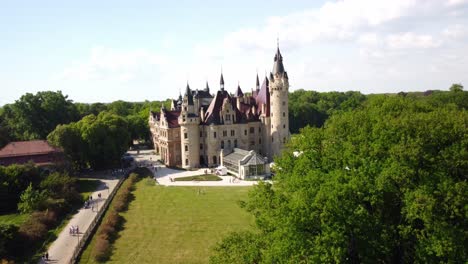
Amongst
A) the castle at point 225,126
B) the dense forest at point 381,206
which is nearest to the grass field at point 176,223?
the dense forest at point 381,206

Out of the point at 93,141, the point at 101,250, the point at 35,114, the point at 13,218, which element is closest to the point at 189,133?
the point at 93,141

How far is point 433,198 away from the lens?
54.5ft

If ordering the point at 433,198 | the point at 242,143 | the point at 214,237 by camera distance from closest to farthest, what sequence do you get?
1. the point at 433,198
2. the point at 214,237
3. the point at 242,143

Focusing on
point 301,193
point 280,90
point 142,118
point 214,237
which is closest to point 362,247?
point 301,193

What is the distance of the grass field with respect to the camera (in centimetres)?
2928

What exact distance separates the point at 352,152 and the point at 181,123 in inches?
1838

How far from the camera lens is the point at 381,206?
18781 millimetres

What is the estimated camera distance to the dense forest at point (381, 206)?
656 inches

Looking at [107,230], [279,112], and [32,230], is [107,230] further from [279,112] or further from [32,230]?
[279,112]

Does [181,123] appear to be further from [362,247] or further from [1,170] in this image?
[362,247]

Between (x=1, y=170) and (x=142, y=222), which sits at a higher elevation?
(x=1, y=170)

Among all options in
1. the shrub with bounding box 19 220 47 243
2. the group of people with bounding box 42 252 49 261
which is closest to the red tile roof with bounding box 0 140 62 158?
the shrub with bounding box 19 220 47 243

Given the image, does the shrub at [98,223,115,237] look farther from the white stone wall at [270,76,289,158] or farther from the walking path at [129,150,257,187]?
the white stone wall at [270,76,289,158]

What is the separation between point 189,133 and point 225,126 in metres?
5.76
